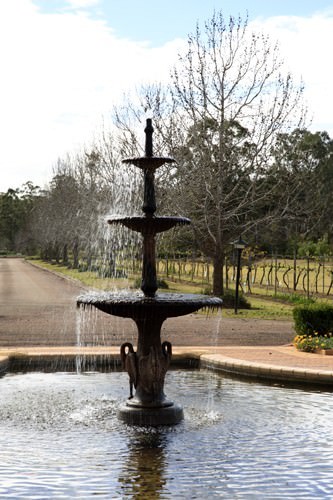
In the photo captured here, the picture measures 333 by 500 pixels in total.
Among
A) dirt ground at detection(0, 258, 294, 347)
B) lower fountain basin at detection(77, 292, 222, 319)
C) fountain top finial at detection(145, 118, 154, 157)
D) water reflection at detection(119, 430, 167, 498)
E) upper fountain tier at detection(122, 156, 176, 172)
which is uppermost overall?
fountain top finial at detection(145, 118, 154, 157)

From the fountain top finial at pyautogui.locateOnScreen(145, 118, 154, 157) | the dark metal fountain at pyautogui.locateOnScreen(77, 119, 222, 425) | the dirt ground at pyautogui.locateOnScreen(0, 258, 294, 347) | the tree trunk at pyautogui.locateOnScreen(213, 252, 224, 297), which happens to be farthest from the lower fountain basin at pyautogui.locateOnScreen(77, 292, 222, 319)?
the tree trunk at pyautogui.locateOnScreen(213, 252, 224, 297)

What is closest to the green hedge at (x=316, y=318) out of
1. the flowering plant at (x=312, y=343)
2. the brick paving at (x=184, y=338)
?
the flowering plant at (x=312, y=343)

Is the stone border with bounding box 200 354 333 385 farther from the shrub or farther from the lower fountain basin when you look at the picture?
the shrub

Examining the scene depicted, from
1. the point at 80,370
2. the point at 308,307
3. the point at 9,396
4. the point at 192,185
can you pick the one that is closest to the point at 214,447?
the point at 9,396

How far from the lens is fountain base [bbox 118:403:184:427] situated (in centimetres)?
944

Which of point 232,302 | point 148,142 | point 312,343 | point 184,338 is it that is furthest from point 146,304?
point 232,302

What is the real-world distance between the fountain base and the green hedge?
711 centimetres

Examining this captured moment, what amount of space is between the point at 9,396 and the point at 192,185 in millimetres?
19420

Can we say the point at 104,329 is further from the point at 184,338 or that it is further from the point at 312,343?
the point at 312,343

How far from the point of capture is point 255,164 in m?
29.9

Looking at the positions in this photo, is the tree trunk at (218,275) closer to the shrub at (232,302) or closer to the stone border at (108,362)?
the shrub at (232,302)

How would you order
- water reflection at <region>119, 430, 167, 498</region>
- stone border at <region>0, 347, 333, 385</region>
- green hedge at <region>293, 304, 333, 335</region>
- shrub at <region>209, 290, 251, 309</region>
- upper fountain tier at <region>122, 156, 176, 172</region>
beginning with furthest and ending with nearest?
1. shrub at <region>209, 290, 251, 309</region>
2. green hedge at <region>293, 304, 333, 335</region>
3. stone border at <region>0, 347, 333, 385</region>
4. upper fountain tier at <region>122, 156, 176, 172</region>
5. water reflection at <region>119, 430, 167, 498</region>

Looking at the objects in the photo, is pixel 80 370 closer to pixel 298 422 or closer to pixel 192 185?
pixel 298 422

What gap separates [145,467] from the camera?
7.36 metres
